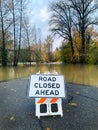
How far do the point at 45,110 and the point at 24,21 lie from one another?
26265 mm

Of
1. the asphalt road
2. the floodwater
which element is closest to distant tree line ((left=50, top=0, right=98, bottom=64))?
the floodwater

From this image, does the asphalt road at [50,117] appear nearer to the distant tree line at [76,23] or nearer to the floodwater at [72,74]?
the floodwater at [72,74]

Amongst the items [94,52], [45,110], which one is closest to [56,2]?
[94,52]

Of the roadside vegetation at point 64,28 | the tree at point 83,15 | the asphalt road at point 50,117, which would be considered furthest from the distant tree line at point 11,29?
the asphalt road at point 50,117

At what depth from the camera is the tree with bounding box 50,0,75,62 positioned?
28.5 metres

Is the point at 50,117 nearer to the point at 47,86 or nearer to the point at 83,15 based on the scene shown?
the point at 47,86

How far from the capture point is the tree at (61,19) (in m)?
28.5

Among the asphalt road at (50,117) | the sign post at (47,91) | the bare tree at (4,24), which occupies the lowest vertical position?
the asphalt road at (50,117)

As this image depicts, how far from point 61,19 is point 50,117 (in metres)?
25.8

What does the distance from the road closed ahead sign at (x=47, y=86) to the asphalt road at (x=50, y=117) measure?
0.45 m

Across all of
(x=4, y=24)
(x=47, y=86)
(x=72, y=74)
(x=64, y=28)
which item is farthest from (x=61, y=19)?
(x=47, y=86)

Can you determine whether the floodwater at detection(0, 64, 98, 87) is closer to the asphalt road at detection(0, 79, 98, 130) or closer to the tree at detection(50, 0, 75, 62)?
the asphalt road at detection(0, 79, 98, 130)

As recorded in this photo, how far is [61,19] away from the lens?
28.9 meters

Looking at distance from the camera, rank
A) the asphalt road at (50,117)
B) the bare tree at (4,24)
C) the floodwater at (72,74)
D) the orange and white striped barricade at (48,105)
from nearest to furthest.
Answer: the asphalt road at (50,117) → the orange and white striped barricade at (48,105) → the floodwater at (72,74) → the bare tree at (4,24)
